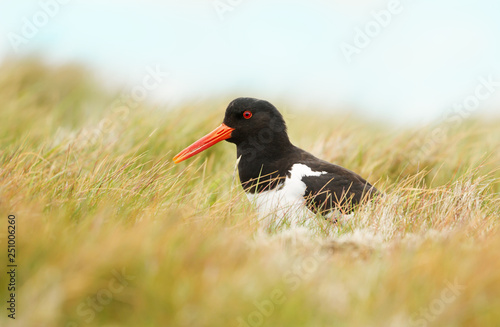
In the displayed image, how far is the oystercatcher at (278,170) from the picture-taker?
16.3ft

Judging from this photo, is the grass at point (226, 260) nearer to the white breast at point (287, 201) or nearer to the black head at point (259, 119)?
the white breast at point (287, 201)

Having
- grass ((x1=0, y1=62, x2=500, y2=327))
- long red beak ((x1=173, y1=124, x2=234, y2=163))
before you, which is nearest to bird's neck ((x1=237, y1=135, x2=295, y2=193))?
long red beak ((x1=173, y1=124, x2=234, y2=163))

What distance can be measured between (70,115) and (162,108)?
271 centimetres

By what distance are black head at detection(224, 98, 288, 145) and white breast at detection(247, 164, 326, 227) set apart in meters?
0.42

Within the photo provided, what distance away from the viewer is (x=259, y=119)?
17.9ft

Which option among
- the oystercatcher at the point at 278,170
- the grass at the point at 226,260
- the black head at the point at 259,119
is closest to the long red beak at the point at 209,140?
the oystercatcher at the point at 278,170

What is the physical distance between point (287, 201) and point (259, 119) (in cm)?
96

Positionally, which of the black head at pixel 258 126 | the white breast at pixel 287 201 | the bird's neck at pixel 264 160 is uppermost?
the black head at pixel 258 126

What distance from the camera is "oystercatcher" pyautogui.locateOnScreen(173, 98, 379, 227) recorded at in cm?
497

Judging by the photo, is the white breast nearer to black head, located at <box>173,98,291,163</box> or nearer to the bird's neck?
the bird's neck

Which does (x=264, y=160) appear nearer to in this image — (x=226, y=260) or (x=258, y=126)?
(x=258, y=126)

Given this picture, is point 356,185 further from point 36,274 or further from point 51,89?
point 51,89

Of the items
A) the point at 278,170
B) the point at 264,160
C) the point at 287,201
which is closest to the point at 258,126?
the point at 264,160

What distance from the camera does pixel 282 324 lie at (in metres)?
2.73
